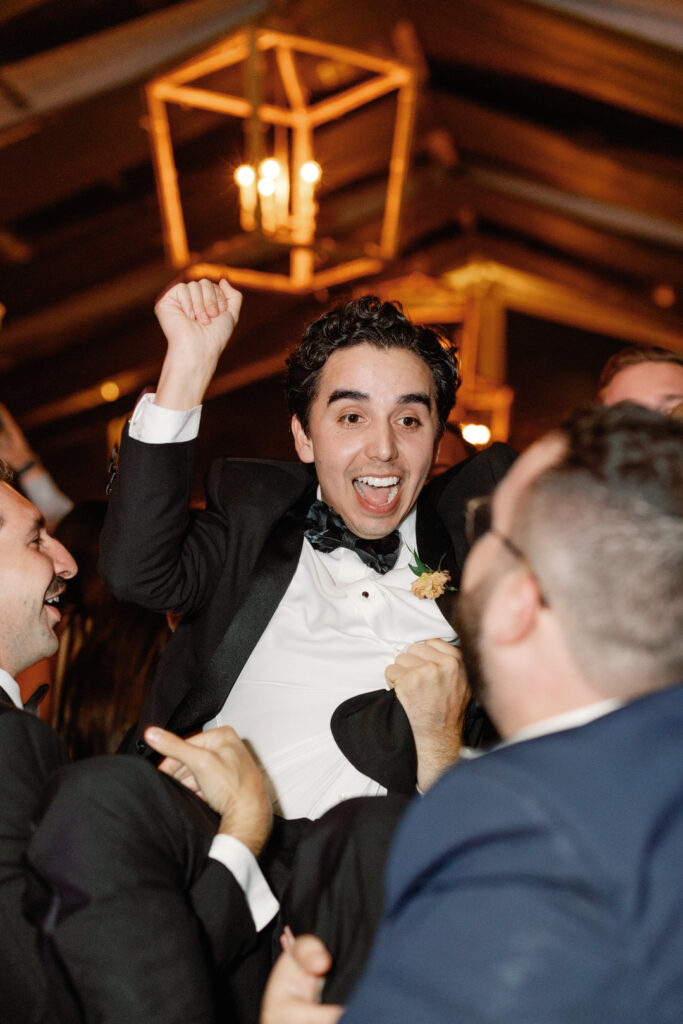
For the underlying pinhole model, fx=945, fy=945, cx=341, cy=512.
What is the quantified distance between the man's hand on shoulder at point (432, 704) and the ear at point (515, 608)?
75 centimetres

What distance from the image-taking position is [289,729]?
6.58 feet

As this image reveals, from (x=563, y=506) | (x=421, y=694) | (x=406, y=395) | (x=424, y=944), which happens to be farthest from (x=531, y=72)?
(x=424, y=944)

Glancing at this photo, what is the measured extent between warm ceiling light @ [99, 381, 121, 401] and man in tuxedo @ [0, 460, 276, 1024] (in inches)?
283

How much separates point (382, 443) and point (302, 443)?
30cm

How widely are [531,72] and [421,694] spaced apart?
4.86 meters

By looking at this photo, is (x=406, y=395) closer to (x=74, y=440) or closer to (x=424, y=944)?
(x=424, y=944)

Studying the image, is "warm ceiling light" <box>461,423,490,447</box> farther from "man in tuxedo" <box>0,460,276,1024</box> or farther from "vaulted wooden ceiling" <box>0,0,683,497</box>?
"man in tuxedo" <box>0,460,276,1024</box>

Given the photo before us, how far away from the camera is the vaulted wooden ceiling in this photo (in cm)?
423

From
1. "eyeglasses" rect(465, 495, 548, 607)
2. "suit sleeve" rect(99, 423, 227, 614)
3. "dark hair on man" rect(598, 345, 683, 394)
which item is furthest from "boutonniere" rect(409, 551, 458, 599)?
"dark hair on man" rect(598, 345, 683, 394)

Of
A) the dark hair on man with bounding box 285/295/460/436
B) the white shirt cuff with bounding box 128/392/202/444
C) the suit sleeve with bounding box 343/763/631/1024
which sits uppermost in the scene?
the dark hair on man with bounding box 285/295/460/436

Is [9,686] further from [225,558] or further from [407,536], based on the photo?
[407,536]

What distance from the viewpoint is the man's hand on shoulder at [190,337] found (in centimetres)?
188

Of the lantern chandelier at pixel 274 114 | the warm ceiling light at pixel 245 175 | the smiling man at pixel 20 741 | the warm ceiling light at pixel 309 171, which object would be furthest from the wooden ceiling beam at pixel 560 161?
the smiling man at pixel 20 741

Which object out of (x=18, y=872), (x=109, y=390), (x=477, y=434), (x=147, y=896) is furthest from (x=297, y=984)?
A: (x=109, y=390)
